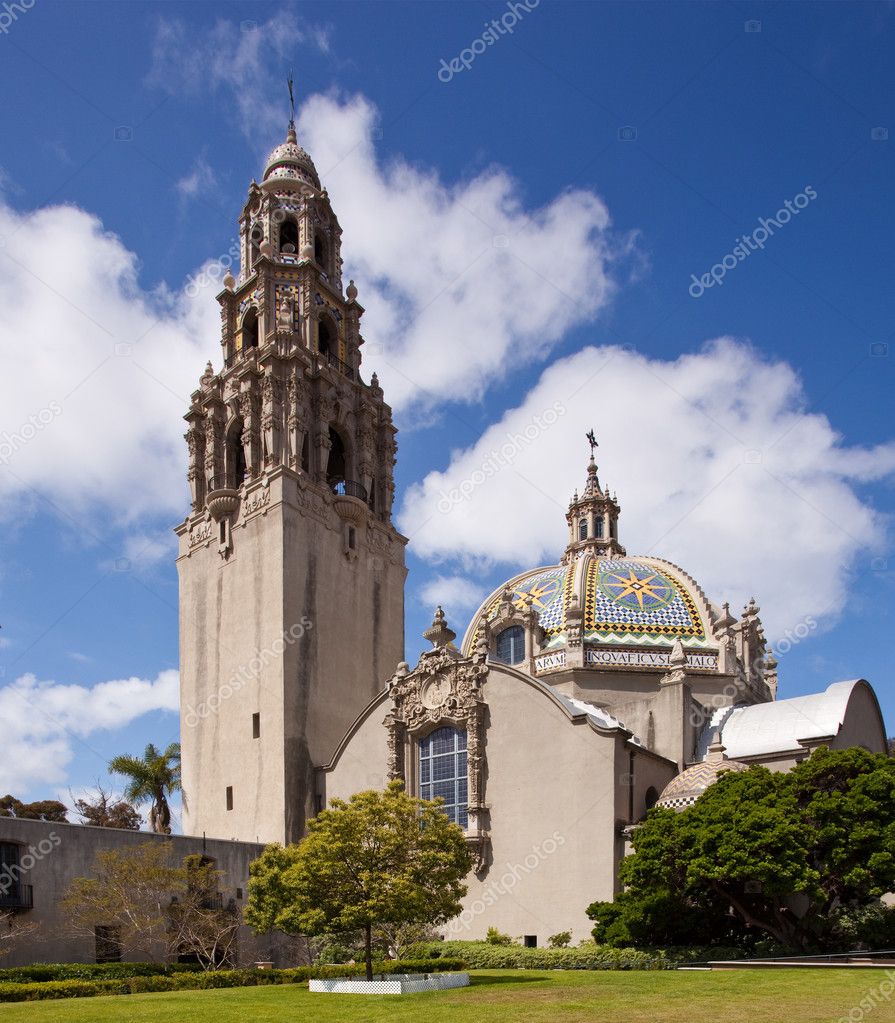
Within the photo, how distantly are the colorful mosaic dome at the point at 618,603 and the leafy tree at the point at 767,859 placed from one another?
11913 mm

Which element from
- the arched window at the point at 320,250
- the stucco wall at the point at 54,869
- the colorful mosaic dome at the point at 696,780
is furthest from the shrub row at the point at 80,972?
the arched window at the point at 320,250

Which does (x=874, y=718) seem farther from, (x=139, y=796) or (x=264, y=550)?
(x=139, y=796)

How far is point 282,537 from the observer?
38594mm

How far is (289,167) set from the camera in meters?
49.0

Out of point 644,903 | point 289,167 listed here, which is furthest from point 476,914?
point 289,167

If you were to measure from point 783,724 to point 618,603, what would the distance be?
8.68 m

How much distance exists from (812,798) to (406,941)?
41.2 feet

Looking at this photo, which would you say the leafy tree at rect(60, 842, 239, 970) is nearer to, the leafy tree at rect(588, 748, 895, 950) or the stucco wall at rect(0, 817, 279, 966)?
the stucco wall at rect(0, 817, 279, 966)

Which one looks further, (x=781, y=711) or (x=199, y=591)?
(x=199, y=591)

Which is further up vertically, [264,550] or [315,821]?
[264,550]

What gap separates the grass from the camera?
15.3m

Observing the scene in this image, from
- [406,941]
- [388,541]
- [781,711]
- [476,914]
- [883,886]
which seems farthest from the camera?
[388,541]

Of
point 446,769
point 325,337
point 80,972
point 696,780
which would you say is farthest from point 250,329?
point 80,972

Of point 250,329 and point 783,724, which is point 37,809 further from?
point 783,724
